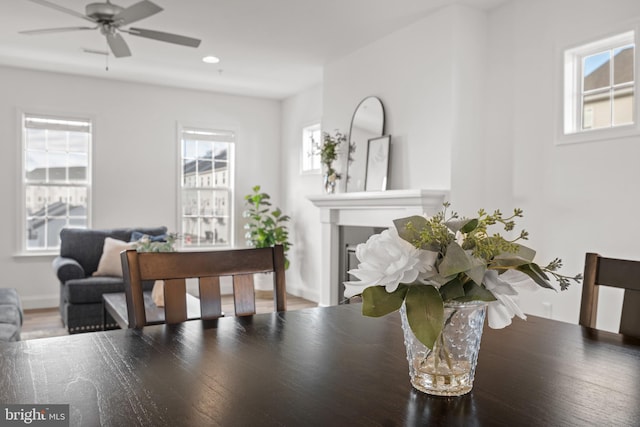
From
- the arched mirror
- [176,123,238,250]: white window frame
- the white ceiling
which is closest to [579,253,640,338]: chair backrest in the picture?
the white ceiling

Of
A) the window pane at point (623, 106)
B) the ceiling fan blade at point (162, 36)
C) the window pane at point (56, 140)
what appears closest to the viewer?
the window pane at point (623, 106)

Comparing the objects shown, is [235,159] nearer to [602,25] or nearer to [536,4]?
[536,4]

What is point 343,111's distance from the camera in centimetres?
516

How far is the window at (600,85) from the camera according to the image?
10.6 feet

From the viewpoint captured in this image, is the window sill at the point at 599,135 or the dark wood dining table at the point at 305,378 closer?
the dark wood dining table at the point at 305,378

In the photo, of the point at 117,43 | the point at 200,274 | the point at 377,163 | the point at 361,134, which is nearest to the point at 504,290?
the point at 200,274

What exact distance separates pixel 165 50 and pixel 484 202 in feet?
10.8

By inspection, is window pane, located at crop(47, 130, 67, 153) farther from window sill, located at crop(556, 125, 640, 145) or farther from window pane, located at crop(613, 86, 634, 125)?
window pane, located at crop(613, 86, 634, 125)

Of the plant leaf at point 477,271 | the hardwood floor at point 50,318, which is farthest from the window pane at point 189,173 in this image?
the plant leaf at point 477,271

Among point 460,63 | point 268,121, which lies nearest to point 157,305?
point 460,63

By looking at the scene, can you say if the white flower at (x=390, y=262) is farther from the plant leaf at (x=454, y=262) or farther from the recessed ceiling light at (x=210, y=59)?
the recessed ceiling light at (x=210, y=59)

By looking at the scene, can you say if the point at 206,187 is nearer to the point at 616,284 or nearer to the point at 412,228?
the point at 616,284

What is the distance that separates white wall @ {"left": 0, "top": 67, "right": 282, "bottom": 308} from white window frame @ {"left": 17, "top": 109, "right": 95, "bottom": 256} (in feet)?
0.15

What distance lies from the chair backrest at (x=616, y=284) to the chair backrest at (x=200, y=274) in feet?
2.83
